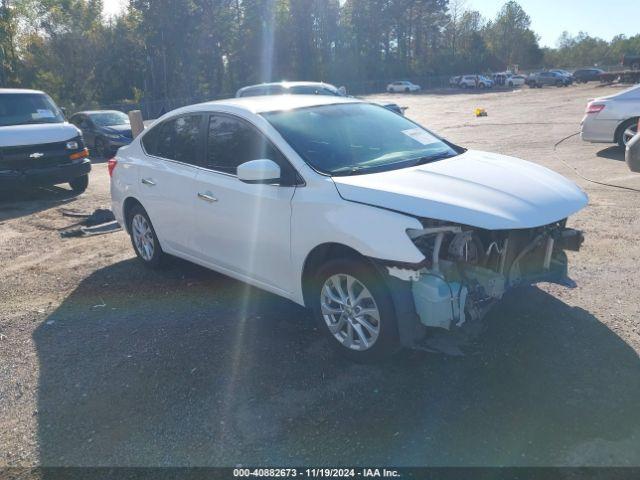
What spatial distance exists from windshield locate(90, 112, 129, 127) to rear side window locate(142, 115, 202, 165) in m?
13.4

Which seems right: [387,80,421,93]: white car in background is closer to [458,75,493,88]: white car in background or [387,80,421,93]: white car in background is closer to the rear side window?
[458,75,493,88]: white car in background

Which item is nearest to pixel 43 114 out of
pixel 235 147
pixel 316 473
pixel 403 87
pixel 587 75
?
pixel 235 147

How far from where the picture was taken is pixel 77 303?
18.9 feet

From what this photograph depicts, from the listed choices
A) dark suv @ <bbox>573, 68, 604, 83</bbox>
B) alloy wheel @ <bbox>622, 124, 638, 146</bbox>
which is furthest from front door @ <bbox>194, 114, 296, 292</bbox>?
dark suv @ <bbox>573, 68, 604, 83</bbox>

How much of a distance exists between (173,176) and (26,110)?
744cm

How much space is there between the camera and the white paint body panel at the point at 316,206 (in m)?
3.71

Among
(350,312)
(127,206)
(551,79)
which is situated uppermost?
(551,79)

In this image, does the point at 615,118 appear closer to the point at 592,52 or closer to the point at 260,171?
the point at 260,171

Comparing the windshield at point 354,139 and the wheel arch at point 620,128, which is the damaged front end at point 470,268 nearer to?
the windshield at point 354,139

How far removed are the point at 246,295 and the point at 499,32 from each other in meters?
110

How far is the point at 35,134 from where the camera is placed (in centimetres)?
1084

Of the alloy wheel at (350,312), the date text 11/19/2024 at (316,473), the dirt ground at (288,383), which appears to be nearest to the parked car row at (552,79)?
the dirt ground at (288,383)

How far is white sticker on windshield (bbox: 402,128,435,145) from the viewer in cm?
513

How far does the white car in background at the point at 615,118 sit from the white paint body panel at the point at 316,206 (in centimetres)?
792
